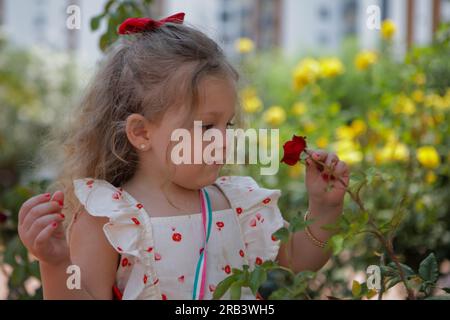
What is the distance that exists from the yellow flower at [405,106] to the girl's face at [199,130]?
1566 millimetres

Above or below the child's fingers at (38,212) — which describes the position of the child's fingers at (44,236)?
below

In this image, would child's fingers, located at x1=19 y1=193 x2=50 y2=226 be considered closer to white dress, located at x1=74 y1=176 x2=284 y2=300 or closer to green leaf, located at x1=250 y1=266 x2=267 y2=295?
white dress, located at x1=74 y1=176 x2=284 y2=300

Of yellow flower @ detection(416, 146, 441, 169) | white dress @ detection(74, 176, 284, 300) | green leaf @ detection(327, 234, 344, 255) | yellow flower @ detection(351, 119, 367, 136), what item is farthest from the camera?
yellow flower @ detection(351, 119, 367, 136)

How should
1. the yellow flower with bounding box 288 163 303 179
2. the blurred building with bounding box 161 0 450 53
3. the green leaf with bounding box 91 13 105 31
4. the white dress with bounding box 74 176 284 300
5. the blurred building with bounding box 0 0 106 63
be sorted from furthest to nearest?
the blurred building with bounding box 161 0 450 53 → the blurred building with bounding box 0 0 106 63 → the yellow flower with bounding box 288 163 303 179 → the green leaf with bounding box 91 13 105 31 → the white dress with bounding box 74 176 284 300

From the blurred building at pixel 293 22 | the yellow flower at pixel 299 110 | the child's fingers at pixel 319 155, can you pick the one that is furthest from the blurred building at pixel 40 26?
the child's fingers at pixel 319 155

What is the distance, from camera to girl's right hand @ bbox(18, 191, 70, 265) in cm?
110

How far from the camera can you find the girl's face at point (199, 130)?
4.33 ft

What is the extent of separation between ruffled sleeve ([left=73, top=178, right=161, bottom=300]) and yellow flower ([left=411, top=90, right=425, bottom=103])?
176 centimetres

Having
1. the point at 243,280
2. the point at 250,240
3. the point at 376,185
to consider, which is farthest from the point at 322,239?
the point at 376,185

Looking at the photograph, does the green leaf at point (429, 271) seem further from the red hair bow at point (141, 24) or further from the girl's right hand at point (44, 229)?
the red hair bow at point (141, 24)

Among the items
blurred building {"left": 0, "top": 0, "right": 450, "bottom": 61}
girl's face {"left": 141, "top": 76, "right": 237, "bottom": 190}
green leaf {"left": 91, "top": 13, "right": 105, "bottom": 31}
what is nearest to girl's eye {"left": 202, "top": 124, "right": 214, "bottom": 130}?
girl's face {"left": 141, "top": 76, "right": 237, "bottom": 190}

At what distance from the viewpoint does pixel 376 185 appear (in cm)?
261

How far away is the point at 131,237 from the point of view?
1.28m

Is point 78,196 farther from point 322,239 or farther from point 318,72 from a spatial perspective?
point 318,72
